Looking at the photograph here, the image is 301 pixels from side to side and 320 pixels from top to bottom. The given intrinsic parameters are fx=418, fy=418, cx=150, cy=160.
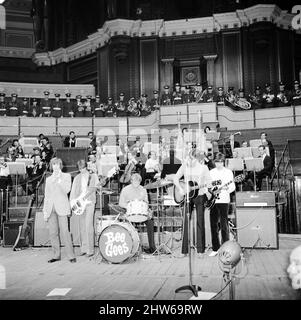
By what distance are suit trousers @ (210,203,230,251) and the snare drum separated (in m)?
1.30

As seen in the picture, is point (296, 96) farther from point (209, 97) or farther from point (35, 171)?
point (35, 171)

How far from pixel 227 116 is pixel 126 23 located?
773 centimetres

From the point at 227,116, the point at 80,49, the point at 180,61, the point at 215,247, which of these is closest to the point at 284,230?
the point at 215,247

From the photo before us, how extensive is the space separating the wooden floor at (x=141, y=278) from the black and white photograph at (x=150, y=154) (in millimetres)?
32

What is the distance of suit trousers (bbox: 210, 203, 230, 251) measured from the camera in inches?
273

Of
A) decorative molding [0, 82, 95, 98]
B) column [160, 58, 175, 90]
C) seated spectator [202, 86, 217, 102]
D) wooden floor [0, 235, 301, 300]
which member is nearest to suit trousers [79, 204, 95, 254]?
wooden floor [0, 235, 301, 300]

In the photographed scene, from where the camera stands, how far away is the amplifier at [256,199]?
→ 7255 mm

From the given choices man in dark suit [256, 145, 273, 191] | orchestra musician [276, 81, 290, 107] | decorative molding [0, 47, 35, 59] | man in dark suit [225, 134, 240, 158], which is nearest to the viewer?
man in dark suit [256, 145, 273, 191]

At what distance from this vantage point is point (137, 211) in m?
6.29

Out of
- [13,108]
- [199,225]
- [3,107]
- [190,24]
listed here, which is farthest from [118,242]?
[190,24]

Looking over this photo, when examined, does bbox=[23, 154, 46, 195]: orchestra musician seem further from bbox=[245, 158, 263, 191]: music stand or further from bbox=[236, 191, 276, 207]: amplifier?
bbox=[236, 191, 276, 207]: amplifier

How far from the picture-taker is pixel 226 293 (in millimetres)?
4523

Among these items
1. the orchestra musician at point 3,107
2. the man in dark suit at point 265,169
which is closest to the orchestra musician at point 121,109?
the orchestra musician at point 3,107

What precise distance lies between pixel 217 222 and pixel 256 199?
0.86 m
